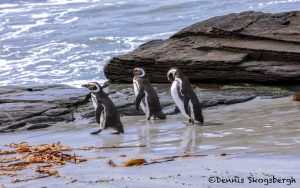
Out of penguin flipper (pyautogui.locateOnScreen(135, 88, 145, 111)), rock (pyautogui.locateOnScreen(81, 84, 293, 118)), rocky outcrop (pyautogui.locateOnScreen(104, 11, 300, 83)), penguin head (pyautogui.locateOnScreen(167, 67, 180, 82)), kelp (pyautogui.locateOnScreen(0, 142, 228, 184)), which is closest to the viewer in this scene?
kelp (pyautogui.locateOnScreen(0, 142, 228, 184))

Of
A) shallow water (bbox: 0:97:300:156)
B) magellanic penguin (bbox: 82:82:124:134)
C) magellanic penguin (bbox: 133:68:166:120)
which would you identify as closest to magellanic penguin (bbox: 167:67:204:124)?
shallow water (bbox: 0:97:300:156)

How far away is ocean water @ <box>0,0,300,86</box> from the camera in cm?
1742

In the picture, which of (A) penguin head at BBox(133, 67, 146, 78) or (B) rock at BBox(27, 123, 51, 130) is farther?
(A) penguin head at BBox(133, 67, 146, 78)

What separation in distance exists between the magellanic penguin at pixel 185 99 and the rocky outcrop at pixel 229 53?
1.44 metres

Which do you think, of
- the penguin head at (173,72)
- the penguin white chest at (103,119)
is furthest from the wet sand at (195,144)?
the penguin head at (173,72)

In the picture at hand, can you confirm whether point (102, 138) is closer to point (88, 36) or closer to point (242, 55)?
point (242, 55)

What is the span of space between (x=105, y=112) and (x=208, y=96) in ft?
6.58

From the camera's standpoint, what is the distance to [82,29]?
24359 mm

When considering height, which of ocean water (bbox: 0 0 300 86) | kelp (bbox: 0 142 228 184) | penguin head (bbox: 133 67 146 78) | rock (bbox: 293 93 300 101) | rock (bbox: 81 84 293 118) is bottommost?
ocean water (bbox: 0 0 300 86)

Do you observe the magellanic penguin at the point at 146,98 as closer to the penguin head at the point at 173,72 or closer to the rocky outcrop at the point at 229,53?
the penguin head at the point at 173,72

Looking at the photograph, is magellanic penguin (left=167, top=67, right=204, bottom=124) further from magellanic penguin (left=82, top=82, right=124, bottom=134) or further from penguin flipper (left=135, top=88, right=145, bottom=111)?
magellanic penguin (left=82, top=82, right=124, bottom=134)

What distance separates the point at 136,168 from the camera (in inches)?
225

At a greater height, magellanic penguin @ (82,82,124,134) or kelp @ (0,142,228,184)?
kelp @ (0,142,228,184)

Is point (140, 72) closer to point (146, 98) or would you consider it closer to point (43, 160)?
point (146, 98)
